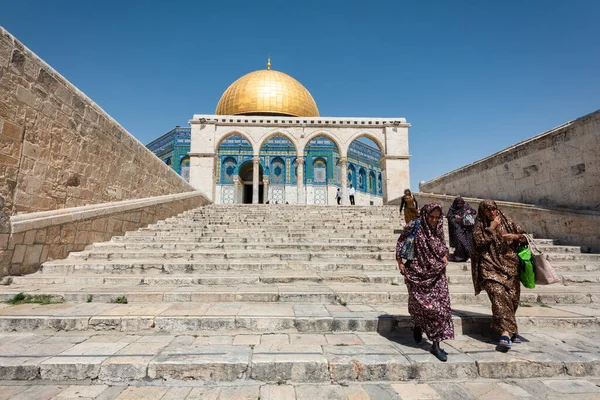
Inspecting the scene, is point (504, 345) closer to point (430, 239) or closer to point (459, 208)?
point (430, 239)

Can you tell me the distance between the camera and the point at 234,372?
7.02 ft

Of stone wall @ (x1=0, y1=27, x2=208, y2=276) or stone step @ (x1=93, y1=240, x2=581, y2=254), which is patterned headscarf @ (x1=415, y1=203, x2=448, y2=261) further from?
stone wall @ (x1=0, y1=27, x2=208, y2=276)

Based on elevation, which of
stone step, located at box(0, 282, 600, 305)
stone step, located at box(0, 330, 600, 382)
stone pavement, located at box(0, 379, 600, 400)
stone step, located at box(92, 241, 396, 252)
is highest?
stone step, located at box(92, 241, 396, 252)

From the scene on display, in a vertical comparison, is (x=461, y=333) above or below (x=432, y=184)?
below

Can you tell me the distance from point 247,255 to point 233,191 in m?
20.8

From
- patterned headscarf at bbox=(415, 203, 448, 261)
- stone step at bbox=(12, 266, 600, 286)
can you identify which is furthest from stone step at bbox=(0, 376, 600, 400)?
stone step at bbox=(12, 266, 600, 286)

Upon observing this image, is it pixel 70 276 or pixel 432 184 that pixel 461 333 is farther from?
pixel 432 184

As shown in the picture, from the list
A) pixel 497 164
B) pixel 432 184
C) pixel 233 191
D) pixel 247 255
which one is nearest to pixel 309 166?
pixel 233 191

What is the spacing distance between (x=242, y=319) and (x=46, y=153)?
4159mm

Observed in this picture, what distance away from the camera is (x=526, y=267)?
2.76 metres

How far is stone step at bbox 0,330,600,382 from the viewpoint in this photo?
2121 mm

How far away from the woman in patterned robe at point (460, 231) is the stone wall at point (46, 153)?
619 cm

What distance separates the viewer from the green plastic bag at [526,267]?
2.74m

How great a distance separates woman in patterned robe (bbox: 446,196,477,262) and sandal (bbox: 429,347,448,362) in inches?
125
